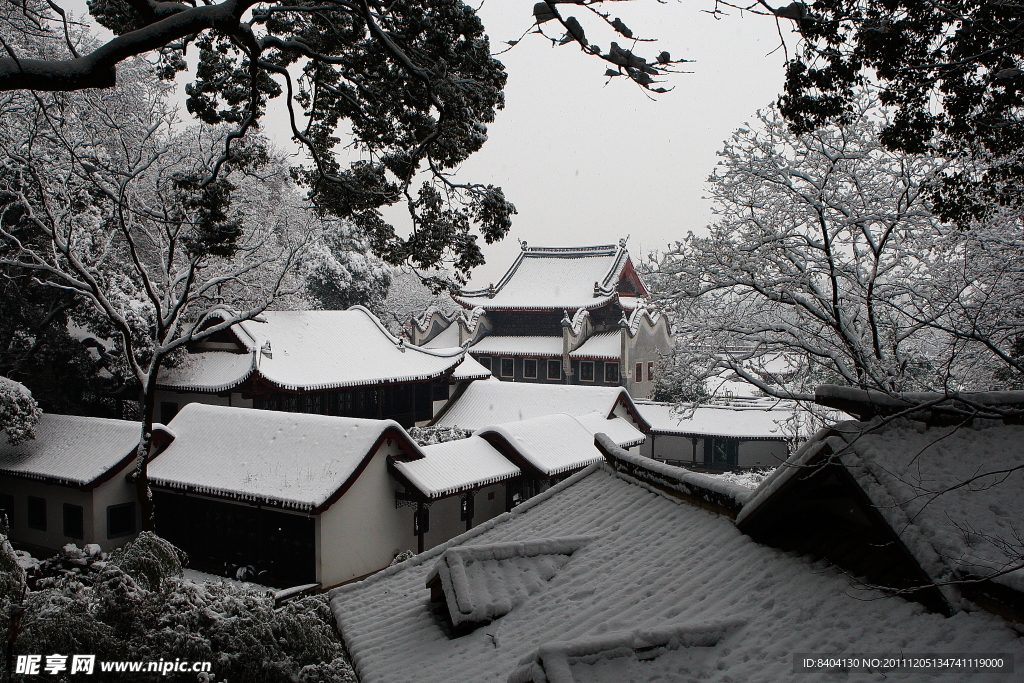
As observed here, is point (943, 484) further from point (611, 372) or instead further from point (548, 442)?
point (611, 372)

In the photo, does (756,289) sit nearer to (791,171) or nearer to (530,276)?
(791,171)

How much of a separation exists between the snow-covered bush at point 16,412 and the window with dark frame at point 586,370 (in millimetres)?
21005

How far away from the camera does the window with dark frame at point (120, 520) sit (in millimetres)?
14805

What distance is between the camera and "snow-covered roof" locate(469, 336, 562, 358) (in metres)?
32.3

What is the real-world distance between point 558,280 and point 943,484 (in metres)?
32.3

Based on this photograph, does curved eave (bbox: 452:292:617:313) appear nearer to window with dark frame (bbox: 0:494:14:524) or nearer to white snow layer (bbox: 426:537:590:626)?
window with dark frame (bbox: 0:494:14:524)

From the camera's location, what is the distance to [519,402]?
24.0 meters

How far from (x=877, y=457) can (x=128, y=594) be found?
222 inches

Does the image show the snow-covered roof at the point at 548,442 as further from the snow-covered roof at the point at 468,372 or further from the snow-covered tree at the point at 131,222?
the snow-covered roof at the point at 468,372

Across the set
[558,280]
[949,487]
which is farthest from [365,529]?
[558,280]

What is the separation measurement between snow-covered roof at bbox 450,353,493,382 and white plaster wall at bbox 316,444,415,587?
11235 millimetres

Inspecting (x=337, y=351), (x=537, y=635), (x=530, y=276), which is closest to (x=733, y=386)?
(x=530, y=276)

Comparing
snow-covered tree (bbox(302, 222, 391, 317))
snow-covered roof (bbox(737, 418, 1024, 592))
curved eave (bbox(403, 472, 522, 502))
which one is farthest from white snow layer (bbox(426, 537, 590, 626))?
snow-covered tree (bbox(302, 222, 391, 317))

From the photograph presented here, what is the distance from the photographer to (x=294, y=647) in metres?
6.44
